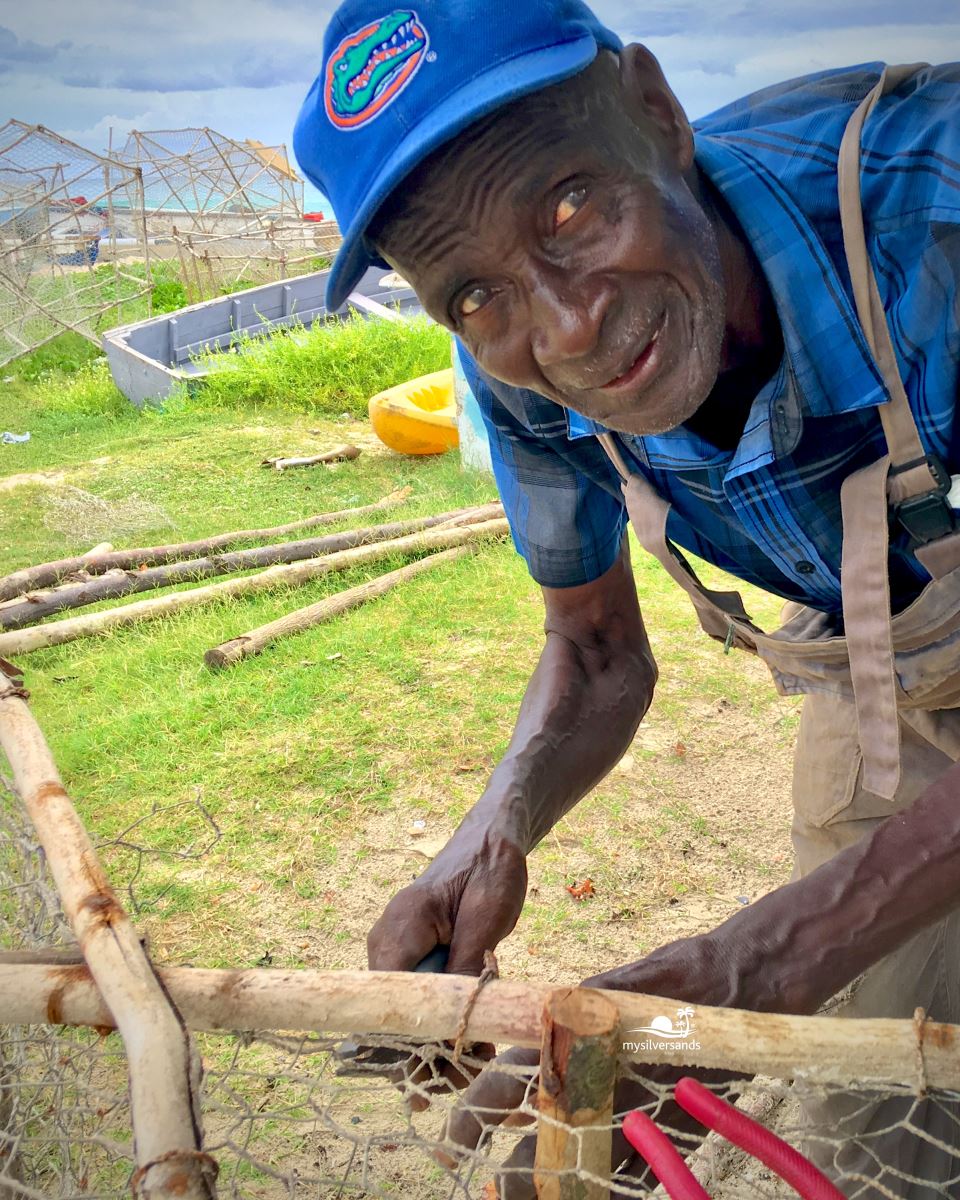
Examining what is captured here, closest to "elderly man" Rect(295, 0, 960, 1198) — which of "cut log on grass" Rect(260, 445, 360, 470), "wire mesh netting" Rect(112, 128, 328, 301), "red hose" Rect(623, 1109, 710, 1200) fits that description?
"red hose" Rect(623, 1109, 710, 1200)

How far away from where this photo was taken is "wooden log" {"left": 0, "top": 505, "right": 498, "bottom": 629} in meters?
6.02

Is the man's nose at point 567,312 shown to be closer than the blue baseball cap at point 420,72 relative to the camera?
No

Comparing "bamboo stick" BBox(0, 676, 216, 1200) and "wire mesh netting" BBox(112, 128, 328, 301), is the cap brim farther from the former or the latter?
"wire mesh netting" BBox(112, 128, 328, 301)

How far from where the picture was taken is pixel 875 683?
1753 mm

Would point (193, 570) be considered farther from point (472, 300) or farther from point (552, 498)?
point (472, 300)

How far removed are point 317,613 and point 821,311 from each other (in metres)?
4.53

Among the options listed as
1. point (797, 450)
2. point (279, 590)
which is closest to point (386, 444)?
point (279, 590)

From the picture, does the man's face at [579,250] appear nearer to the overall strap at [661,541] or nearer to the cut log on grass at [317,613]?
the overall strap at [661,541]

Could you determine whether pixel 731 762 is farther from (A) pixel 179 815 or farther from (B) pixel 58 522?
(B) pixel 58 522

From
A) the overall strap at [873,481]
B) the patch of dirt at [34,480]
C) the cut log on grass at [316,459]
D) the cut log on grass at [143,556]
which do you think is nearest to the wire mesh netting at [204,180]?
the patch of dirt at [34,480]

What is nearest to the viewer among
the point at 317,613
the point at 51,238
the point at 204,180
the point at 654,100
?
the point at 654,100

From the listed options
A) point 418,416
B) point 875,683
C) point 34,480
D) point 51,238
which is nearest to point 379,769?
point 875,683

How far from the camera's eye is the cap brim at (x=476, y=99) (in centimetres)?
137

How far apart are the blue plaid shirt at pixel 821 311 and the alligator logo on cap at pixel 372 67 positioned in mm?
488
